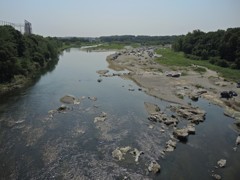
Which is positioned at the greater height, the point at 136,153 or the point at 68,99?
the point at 68,99

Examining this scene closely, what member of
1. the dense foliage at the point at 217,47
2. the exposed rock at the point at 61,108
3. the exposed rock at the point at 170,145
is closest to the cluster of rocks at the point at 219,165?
the exposed rock at the point at 170,145

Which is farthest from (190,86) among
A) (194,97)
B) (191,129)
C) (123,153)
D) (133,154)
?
(123,153)

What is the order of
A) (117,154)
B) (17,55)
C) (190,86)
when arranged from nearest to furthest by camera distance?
1. (117,154)
2. (190,86)
3. (17,55)

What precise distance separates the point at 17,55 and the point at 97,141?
45443 mm

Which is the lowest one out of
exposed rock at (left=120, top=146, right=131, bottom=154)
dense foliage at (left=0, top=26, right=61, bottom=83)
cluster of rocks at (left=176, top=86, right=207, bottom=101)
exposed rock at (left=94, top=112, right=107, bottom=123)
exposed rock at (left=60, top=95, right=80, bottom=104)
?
exposed rock at (left=120, top=146, right=131, bottom=154)

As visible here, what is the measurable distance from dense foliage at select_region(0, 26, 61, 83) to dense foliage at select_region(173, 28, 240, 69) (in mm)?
60876

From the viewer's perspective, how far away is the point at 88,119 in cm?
3719

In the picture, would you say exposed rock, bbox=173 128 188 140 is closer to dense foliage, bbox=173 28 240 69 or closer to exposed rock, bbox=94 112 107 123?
exposed rock, bbox=94 112 107 123

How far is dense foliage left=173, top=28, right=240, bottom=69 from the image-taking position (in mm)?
84900

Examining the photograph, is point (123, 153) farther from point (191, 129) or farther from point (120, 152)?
point (191, 129)

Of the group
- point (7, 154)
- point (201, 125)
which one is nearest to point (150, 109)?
point (201, 125)

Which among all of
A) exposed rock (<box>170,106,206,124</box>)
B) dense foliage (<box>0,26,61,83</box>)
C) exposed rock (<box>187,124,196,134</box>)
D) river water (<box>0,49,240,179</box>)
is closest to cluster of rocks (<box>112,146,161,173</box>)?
river water (<box>0,49,240,179</box>)

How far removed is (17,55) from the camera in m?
65.6

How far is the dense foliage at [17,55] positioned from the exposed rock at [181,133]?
38.4m
